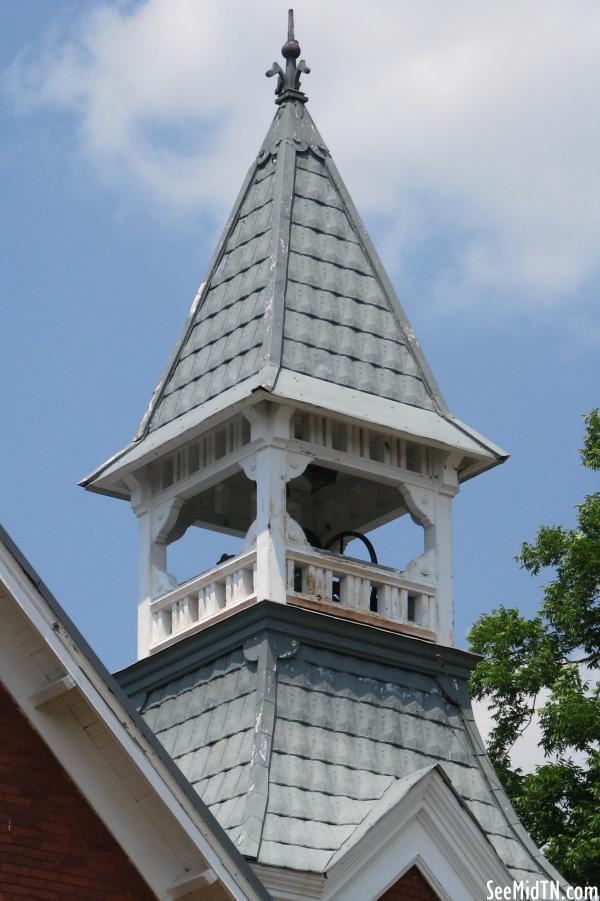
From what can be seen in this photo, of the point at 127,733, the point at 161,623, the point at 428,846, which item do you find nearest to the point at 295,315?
the point at 161,623

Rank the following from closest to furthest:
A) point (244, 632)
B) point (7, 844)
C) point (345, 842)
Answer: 1. point (7, 844)
2. point (345, 842)
3. point (244, 632)

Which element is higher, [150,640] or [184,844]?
[150,640]

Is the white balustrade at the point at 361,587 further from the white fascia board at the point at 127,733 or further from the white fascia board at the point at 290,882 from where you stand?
the white fascia board at the point at 127,733

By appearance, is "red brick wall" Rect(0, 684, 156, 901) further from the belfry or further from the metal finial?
the metal finial

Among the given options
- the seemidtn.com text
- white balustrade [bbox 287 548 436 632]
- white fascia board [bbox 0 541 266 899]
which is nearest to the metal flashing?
white balustrade [bbox 287 548 436 632]

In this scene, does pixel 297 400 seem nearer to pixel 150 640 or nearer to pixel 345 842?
pixel 150 640

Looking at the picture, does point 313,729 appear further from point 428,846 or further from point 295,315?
point 295,315

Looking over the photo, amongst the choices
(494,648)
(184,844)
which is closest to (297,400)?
(184,844)

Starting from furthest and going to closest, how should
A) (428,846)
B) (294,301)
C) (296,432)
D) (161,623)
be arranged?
1. (294,301)
2. (161,623)
3. (296,432)
4. (428,846)

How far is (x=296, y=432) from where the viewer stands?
21031 mm

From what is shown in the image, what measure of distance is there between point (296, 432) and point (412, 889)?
14.9 ft

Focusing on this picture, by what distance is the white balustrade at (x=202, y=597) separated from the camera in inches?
803

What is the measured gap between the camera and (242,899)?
13727 mm

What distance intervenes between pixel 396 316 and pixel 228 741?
5094 mm
